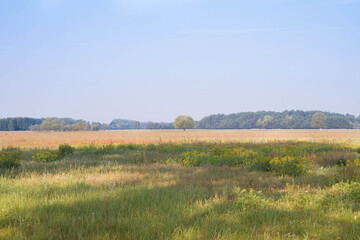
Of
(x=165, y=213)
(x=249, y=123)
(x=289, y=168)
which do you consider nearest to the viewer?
(x=165, y=213)

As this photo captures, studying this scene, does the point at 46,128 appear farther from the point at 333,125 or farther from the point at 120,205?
the point at 333,125

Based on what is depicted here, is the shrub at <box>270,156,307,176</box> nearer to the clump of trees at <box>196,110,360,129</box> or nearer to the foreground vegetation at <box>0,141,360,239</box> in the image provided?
the foreground vegetation at <box>0,141,360,239</box>

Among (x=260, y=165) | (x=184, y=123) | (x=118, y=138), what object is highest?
(x=184, y=123)

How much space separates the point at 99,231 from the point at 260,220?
2.72 m

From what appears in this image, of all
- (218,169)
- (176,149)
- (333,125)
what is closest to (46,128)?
(176,149)

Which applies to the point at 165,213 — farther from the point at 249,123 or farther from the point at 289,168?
the point at 249,123

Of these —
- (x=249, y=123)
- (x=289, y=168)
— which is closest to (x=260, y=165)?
(x=289, y=168)

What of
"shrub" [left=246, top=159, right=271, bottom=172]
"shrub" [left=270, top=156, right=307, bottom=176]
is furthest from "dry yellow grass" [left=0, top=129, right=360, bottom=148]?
"shrub" [left=270, top=156, right=307, bottom=176]

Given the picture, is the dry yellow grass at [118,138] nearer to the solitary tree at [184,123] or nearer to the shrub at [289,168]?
the shrub at [289,168]

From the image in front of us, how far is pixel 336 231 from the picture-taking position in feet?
13.3

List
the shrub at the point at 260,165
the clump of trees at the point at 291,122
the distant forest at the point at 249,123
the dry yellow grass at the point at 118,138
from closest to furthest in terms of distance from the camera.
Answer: the shrub at the point at 260,165 → the dry yellow grass at the point at 118,138 → the distant forest at the point at 249,123 → the clump of trees at the point at 291,122

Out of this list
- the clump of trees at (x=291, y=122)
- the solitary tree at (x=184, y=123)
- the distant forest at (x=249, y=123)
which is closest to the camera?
the solitary tree at (x=184, y=123)

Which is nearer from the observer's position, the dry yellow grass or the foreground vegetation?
the foreground vegetation

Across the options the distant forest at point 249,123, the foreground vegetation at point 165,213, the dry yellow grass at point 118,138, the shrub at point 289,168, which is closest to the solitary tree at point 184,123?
the distant forest at point 249,123
